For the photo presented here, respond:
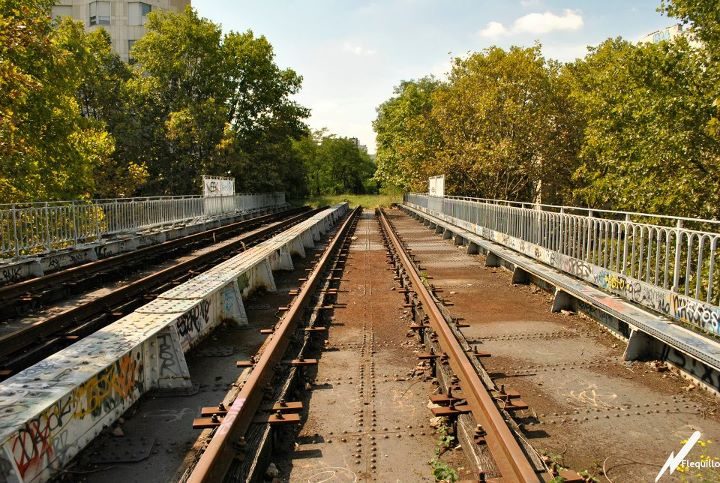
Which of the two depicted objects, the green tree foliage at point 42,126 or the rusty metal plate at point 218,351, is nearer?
the rusty metal plate at point 218,351

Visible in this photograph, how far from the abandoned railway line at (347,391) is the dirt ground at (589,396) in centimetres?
2

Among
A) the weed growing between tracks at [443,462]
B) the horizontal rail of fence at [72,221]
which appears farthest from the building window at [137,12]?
the weed growing between tracks at [443,462]

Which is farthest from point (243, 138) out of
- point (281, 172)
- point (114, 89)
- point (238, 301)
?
point (238, 301)

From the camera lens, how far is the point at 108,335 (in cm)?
550

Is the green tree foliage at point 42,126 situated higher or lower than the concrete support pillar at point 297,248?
higher

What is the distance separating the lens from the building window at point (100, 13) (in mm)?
71000

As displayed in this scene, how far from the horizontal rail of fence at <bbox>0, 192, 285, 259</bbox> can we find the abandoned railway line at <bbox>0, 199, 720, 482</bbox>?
4.48m

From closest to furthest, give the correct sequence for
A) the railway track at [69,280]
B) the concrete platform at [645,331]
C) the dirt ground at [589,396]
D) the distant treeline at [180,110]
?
the dirt ground at [589,396] → the concrete platform at [645,331] → the railway track at [69,280] → the distant treeline at [180,110]

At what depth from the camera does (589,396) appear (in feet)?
17.5

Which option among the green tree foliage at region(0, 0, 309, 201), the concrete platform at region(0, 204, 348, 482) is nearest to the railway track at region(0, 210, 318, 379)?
the concrete platform at region(0, 204, 348, 482)

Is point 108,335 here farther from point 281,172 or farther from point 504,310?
point 281,172

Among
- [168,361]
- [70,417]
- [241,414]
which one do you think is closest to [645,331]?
[241,414]

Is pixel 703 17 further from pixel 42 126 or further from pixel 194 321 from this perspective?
pixel 42 126

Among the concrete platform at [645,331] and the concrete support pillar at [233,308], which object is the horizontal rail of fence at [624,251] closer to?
the concrete platform at [645,331]
